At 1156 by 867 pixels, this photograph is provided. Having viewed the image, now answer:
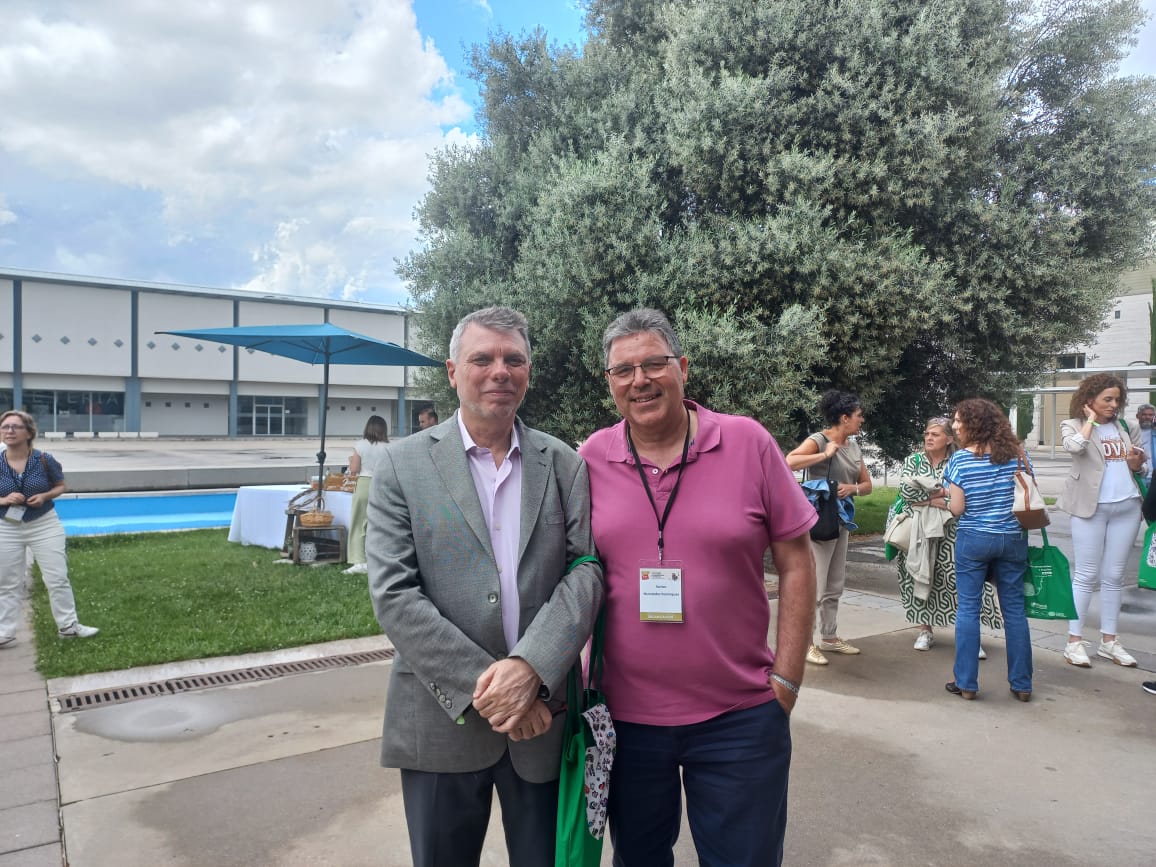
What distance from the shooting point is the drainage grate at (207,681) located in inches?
177

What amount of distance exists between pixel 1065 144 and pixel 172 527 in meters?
14.2

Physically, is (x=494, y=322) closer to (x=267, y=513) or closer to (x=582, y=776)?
A: (x=582, y=776)

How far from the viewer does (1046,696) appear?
4.68 metres

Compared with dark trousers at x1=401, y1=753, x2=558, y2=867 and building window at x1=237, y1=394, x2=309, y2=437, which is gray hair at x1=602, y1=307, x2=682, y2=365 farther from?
building window at x1=237, y1=394, x2=309, y2=437

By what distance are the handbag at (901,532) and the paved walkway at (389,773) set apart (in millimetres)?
934

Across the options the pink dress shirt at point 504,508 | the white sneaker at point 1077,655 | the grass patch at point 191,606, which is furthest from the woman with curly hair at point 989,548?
the grass patch at point 191,606

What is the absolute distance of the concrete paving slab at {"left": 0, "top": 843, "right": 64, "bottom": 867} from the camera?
2784mm

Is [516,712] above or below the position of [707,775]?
above

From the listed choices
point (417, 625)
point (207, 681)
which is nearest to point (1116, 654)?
point (417, 625)

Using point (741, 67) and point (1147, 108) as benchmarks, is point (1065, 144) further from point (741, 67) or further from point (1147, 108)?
point (741, 67)

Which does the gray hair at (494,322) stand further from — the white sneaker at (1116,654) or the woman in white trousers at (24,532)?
the white sneaker at (1116,654)

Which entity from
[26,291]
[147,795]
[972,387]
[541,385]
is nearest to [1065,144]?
[972,387]

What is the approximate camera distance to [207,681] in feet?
16.1

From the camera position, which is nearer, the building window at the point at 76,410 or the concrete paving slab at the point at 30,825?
the concrete paving slab at the point at 30,825
